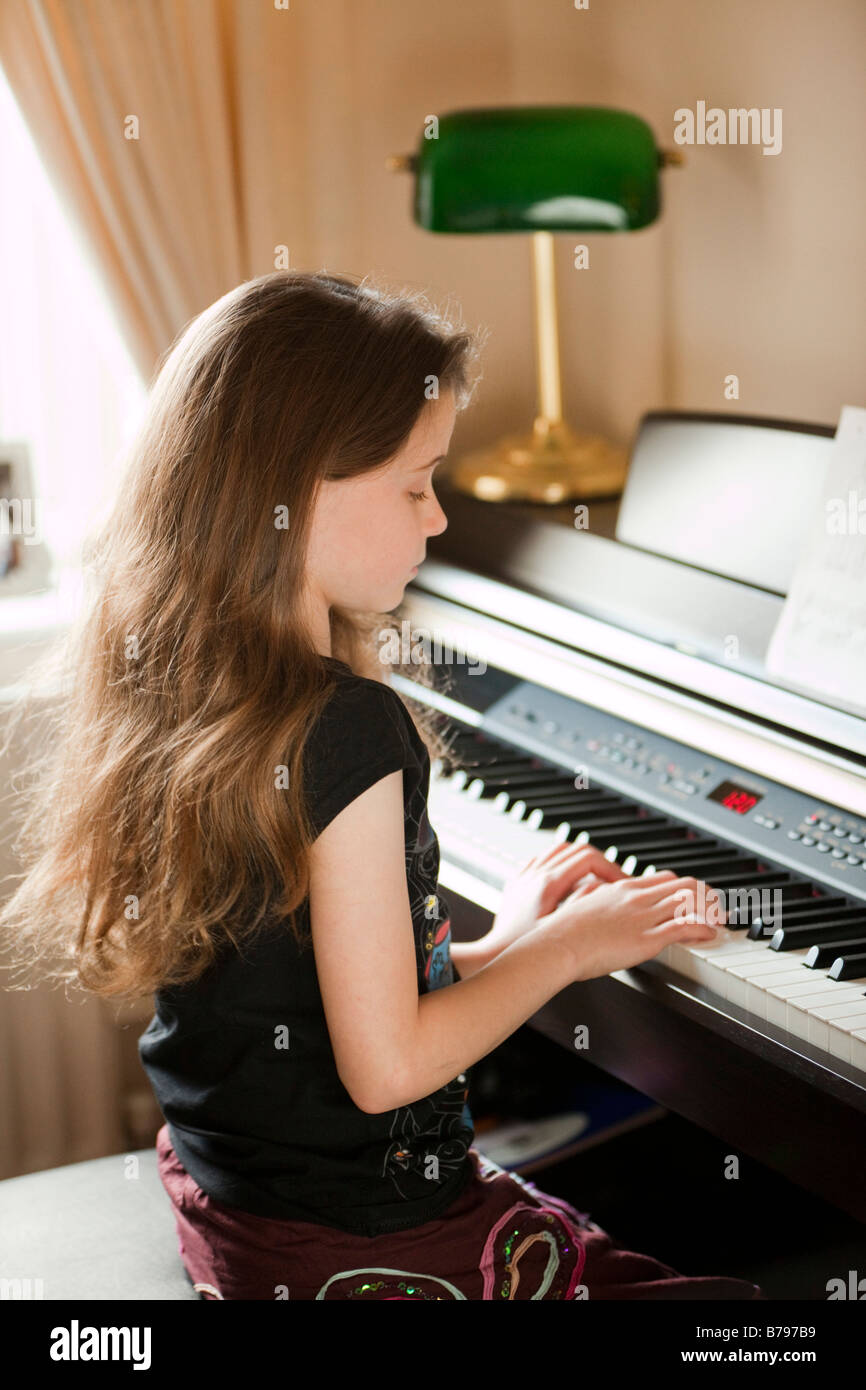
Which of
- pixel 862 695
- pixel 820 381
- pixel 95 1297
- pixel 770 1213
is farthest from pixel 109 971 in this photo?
pixel 820 381

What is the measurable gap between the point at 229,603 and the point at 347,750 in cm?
16

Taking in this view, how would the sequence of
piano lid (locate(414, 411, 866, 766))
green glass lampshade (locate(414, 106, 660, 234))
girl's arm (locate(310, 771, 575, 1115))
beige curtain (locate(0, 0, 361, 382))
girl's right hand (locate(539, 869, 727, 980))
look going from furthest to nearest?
1. beige curtain (locate(0, 0, 361, 382))
2. green glass lampshade (locate(414, 106, 660, 234))
3. piano lid (locate(414, 411, 866, 766))
4. girl's right hand (locate(539, 869, 727, 980))
5. girl's arm (locate(310, 771, 575, 1115))

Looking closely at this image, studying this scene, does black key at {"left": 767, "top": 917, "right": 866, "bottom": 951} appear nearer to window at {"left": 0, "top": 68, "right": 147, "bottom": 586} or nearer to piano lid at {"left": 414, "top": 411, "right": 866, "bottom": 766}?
piano lid at {"left": 414, "top": 411, "right": 866, "bottom": 766}

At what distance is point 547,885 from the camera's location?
1.44 meters

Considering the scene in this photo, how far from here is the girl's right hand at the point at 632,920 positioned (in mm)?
1304

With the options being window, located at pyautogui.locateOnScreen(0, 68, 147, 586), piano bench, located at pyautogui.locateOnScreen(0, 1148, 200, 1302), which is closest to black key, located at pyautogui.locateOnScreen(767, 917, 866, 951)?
piano bench, located at pyautogui.locateOnScreen(0, 1148, 200, 1302)

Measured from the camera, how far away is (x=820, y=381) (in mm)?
2209

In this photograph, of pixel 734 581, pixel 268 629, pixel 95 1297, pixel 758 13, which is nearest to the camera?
pixel 268 629

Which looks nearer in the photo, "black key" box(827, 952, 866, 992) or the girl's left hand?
"black key" box(827, 952, 866, 992)

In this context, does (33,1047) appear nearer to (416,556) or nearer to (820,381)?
(416,556)

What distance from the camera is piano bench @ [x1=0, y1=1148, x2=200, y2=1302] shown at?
1.31 m

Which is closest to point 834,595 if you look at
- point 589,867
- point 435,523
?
point 589,867

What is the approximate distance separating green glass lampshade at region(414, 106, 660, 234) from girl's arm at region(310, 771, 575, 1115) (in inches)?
45.6
